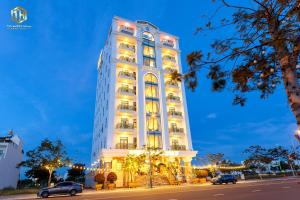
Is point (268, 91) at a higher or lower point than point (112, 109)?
lower

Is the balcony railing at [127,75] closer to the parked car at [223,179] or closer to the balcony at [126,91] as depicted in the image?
the balcony at [126,91]

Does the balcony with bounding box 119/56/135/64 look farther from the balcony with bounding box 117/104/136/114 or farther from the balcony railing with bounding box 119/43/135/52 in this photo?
the balcony with bounding box 117/104/136/114

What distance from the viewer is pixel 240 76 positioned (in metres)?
4.92

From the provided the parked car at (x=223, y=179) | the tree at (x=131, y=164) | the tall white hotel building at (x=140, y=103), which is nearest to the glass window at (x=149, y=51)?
the tall white hotel building at (x=140, y=103)

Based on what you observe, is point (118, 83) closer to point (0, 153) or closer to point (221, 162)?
Answer: point (0, 153)

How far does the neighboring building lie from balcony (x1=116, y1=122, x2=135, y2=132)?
1816cm

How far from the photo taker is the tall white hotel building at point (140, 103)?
38.6m

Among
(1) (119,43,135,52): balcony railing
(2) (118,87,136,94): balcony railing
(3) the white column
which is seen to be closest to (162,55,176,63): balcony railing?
(3) the white column

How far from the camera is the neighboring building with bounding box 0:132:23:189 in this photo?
1378 inches

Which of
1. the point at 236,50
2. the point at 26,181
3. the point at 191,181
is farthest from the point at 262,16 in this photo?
the point at 26,181

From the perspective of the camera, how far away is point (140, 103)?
42531 mm

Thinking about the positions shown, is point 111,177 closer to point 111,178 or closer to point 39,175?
point 111,178

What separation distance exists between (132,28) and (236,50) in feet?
156

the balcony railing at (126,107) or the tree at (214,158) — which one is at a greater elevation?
the balcony railing at (126,107)
